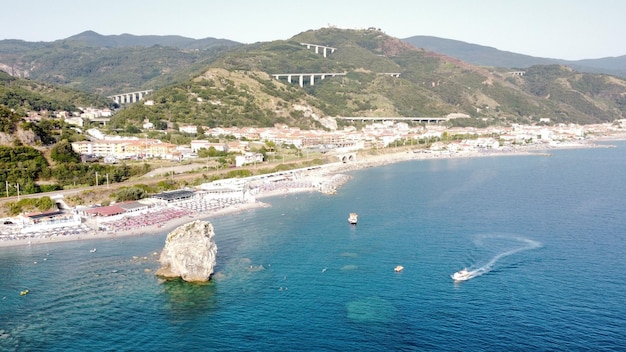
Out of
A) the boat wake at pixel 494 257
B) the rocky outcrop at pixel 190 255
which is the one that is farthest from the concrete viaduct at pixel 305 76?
the rocky outcrop at pixel 190 255

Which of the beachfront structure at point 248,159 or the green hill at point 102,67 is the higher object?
the green hill at point 102,67

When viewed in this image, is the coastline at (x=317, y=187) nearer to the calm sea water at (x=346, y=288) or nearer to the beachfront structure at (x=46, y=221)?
the beachfront structure at (x=46, y=221)

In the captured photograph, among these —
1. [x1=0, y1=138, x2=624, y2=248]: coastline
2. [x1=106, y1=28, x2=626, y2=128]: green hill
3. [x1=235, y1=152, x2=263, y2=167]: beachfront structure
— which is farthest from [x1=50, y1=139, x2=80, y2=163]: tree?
[x1=106, y1=28, x2=626, y2=128]: green hill

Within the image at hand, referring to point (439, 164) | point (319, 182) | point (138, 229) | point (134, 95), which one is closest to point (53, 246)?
point (138, 229)

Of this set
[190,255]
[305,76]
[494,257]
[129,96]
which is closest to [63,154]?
[190,255]

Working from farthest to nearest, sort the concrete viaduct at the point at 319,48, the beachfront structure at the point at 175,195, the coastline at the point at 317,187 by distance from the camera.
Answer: the concrete viaduct at the point at 319,48, the beachfront structure at the point at 175,195, the coastline at the point at 317,187

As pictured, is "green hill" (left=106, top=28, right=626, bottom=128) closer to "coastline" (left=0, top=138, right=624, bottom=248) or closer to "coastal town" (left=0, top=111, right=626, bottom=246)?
"coastal town" (left=0, top=111, right=626, bottom=246)
